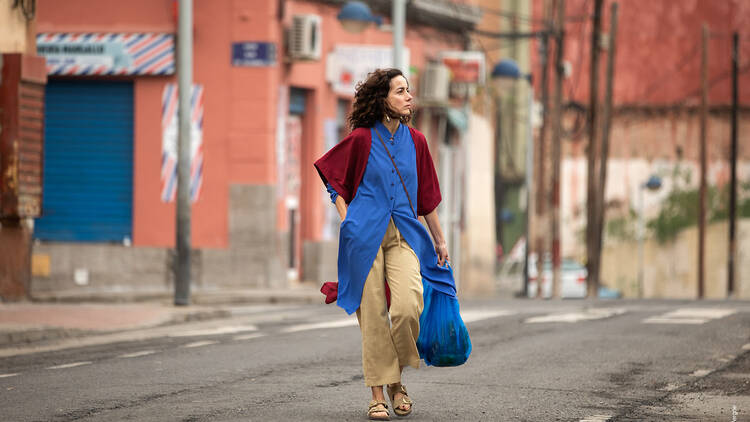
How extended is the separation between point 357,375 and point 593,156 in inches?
1009

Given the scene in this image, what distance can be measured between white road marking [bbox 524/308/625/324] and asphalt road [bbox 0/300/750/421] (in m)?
0.25

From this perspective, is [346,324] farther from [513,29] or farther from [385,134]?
[513,29]

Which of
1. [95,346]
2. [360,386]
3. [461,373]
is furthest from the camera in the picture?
[95,346]

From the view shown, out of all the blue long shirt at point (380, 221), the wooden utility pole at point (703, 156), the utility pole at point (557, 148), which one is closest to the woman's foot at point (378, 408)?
the blue long shirt at point (380, 221)

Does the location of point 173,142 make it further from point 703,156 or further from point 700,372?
point 703,156

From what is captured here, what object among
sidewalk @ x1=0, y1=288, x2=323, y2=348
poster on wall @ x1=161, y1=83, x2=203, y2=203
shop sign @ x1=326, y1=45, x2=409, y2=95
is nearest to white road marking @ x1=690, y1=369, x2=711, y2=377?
sidewalk @ x1=0, y1=288, x2=323, y2=348

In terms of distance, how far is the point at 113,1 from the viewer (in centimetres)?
2423

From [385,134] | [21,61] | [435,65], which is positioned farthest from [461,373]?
[435,65]

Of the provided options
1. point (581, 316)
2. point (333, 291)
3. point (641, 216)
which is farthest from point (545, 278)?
point (333, 291)

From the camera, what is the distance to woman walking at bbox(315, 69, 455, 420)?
7.36m

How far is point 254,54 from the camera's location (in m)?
23.8

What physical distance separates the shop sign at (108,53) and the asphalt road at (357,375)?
10.4 metres

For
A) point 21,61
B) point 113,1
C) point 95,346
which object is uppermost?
point 113,1

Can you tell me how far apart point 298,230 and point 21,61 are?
29.9 feet
